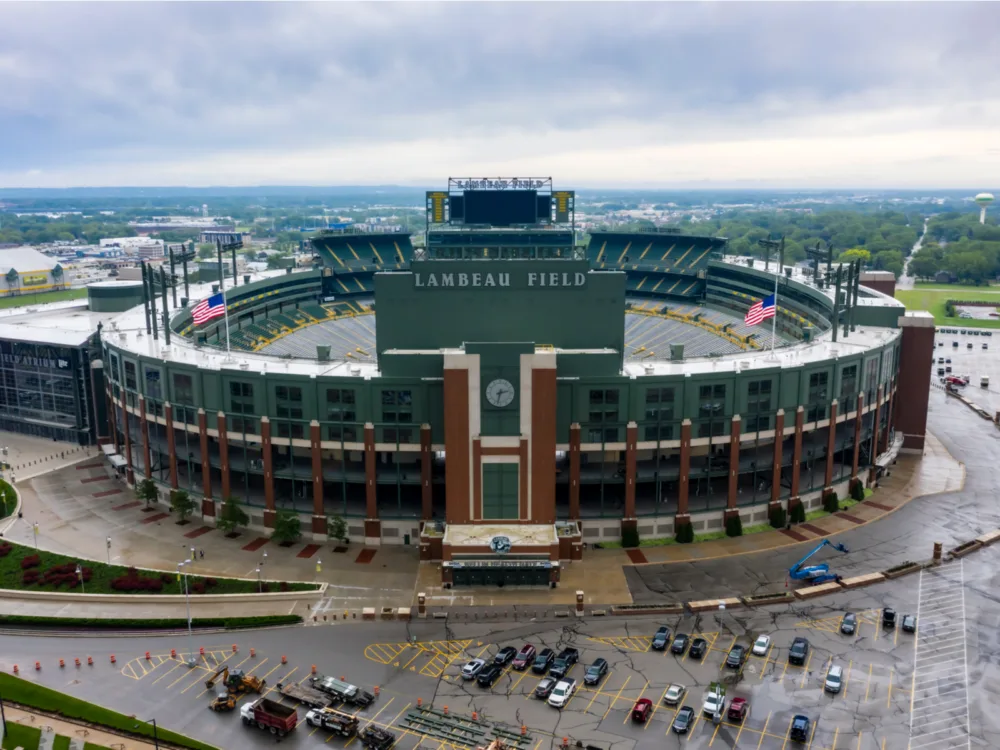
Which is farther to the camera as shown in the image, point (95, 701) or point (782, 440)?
point (782, 440)

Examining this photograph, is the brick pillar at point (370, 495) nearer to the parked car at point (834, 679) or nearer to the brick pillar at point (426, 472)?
the brick pillar at point (426, 472)

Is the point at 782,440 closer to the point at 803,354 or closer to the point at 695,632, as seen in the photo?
the point at 803,354

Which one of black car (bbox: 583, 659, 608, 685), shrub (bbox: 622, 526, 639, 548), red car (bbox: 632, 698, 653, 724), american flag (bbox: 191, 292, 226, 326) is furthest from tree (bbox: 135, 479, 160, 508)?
red car (bbox: 632, 698, 653, 724)

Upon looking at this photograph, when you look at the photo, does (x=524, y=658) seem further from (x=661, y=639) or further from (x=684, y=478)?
(x=684, y=478)

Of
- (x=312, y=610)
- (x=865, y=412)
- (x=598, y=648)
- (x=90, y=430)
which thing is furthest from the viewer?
(x=90, y=430)

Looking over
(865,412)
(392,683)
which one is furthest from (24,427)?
(865,412)

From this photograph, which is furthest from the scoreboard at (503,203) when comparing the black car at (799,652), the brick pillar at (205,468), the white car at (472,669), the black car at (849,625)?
the white car at (472,669)
